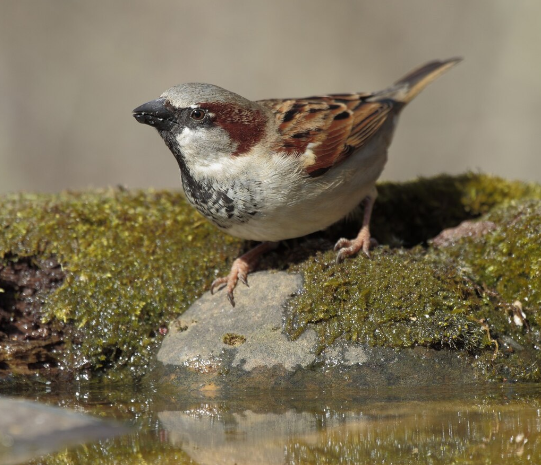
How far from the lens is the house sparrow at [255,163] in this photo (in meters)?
4.39

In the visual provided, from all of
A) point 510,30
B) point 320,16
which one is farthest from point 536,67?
point 320,16

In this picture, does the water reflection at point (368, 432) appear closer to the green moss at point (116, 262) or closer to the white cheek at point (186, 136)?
the green moss at point (116, 262)

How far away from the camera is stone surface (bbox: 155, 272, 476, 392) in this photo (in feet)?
13.3

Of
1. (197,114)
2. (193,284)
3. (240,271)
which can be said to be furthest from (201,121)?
(193,284)

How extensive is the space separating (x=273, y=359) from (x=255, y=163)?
1.33m

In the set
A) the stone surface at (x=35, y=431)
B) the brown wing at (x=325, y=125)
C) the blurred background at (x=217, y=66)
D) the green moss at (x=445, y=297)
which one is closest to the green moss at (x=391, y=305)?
the green moss at (x=445, y=297)

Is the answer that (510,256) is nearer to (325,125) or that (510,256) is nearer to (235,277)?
(325,125)

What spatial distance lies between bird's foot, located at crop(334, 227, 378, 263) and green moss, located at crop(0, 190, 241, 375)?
0.91 metres

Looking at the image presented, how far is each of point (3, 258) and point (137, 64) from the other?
23.9ft

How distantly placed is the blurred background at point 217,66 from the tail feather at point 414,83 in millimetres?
4694

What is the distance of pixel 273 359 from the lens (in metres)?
4.18

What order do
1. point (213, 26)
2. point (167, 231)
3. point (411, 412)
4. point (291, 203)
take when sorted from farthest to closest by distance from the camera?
point (213, 26), point (167, 231), point (291, 203), point (411, 412)

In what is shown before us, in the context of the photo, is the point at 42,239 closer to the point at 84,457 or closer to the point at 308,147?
the point at 308,147

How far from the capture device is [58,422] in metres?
2.90
